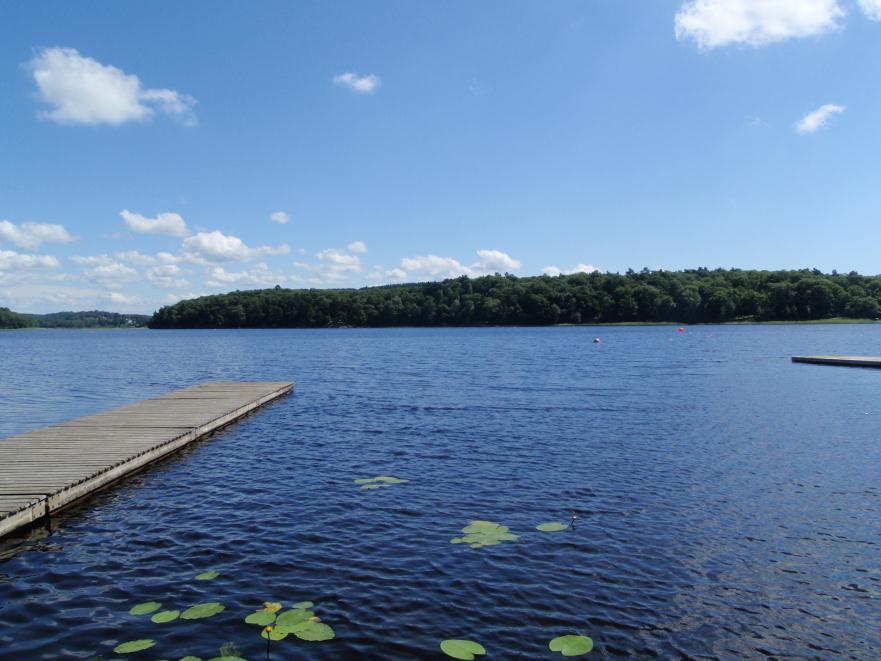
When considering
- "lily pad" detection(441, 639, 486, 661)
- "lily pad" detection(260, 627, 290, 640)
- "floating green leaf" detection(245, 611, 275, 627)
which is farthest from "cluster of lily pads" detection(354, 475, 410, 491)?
"lily pad" detection(441, 639, 486, 661)

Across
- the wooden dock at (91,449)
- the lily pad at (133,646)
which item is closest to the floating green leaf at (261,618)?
the lily pad at (133,646)

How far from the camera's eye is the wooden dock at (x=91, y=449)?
11.1 meters

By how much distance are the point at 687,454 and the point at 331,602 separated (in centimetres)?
1150

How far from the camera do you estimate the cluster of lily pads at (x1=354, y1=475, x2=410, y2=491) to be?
43.9ft

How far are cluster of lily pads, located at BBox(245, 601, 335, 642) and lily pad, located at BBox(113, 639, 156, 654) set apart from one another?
105 centimetres

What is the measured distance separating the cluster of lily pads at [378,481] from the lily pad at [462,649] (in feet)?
21.2

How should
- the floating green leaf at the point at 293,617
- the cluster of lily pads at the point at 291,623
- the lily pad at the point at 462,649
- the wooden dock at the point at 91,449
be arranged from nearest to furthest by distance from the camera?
1. the lily pad at the point at 462,649
2. the cluster of lily pads at the point at 291,623
3. the floating green leaf at the point at 293,617
4. the wooden dock at the point at 91,449

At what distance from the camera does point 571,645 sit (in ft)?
22.6

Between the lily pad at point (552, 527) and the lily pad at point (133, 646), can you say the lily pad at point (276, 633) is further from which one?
the lily pad at point (552, 527)

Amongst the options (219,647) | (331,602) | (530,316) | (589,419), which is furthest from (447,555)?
(530,316)

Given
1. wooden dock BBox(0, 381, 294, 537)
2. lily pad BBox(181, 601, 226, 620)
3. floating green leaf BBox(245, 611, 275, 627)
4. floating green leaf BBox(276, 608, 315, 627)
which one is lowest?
floating green leaf BBox(276, 608, 315, 627)

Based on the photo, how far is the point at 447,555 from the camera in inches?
374

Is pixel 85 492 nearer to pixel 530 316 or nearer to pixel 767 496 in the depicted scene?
pixel 767 496

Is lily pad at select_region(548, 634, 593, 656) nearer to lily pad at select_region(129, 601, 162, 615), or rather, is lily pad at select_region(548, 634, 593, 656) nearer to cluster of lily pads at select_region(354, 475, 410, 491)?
lily pad at select_region(129, 601, 162, 615)
